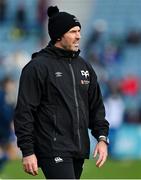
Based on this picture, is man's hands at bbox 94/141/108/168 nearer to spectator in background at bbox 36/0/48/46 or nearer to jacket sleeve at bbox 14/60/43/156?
jacket sleeve at bbox 14/60/43/156

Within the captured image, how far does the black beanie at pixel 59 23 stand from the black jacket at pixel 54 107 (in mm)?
152

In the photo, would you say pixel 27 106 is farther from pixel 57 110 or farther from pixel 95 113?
pixel 95 113

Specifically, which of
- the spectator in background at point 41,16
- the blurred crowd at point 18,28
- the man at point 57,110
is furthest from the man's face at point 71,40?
the spectator in background at point 41,16

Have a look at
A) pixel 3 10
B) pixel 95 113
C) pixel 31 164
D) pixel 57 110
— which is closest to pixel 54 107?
pixel 57 110

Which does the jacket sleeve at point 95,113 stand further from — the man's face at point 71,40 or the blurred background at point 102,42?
the blurred background at point 102,42

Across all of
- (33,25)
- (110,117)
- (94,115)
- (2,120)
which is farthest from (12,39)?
(94,115)

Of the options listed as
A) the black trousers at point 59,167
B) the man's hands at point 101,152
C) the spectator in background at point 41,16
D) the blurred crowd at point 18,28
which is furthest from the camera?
the spectator in background at point 41,16

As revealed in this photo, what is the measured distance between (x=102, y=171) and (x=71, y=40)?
930 cm

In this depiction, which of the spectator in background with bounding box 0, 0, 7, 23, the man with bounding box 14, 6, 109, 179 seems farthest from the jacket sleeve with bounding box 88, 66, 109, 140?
the spectator in background with bounding box 0, 0, 7, 23

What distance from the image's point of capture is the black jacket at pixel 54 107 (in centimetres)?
648

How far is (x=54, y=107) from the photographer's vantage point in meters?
6.54

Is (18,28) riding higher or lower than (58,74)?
lower

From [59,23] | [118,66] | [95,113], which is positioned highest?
[59,23]

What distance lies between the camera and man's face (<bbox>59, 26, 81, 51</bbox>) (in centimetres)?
664
